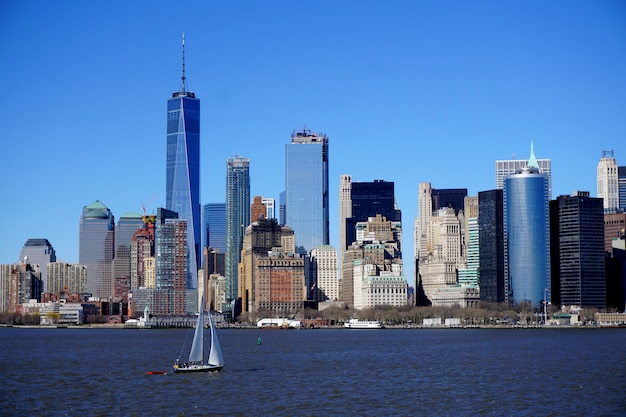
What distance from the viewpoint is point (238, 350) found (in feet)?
553

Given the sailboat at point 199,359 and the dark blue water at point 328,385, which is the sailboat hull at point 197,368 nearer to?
the sailboat at point 199,359

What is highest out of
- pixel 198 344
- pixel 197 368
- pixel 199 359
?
pixel 198 344

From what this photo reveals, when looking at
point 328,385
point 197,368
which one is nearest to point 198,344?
point 197,368

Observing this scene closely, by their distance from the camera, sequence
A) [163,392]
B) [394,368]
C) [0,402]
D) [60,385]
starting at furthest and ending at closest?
1. [394,368]
2. [60,385]
3. [163,392]
4. [0,402]

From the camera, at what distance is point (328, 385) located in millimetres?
100250

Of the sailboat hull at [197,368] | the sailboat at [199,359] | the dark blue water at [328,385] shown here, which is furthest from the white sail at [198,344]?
the dark blue water at [328,385]

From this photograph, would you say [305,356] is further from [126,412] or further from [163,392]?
[126,412]

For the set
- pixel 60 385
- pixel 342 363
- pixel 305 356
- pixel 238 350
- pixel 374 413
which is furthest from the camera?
pixel 238 350

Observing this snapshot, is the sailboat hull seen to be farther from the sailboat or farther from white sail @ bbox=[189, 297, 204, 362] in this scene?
white sail @ bbox=[189, 297, 204, 362]

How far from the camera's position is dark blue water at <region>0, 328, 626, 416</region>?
83.0 m

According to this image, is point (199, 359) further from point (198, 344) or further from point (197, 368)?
point (197, 368)

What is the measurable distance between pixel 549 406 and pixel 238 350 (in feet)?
294

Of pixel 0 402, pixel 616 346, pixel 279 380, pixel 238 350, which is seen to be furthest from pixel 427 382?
pixel 616 346

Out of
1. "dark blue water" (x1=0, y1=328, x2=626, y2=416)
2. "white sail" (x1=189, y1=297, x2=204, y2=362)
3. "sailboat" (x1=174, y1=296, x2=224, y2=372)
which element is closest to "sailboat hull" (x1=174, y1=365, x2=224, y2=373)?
"sailboat" (x1=174, y1=296, x2=224, y2=372)
